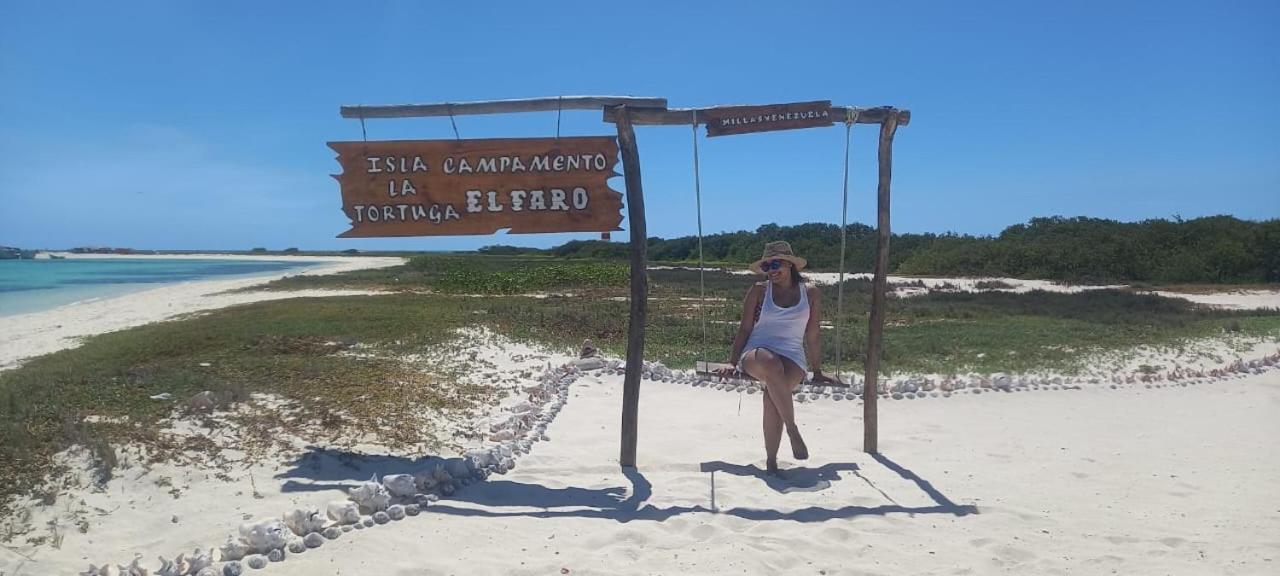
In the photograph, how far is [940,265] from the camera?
42.7 m

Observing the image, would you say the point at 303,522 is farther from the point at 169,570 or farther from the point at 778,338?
the point at 778,338

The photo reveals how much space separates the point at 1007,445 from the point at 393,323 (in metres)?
10.4

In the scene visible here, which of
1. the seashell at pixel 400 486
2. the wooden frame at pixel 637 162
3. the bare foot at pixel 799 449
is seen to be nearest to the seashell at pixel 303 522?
the seashell at pixel 400 486

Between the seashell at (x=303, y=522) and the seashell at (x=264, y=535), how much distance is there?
123 mm

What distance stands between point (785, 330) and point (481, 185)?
93.9 inches

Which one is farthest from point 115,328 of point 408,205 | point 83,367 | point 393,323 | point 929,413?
point 929,413

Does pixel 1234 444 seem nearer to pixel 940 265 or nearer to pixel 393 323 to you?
pixel 393 323

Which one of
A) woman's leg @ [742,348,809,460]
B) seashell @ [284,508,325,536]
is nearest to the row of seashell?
seashell @ [284,508,325,536]

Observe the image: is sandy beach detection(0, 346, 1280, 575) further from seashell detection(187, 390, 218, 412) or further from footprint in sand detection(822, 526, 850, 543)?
seashell detection(187, 390, 218, 412)

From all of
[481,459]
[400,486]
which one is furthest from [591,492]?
[400,486]

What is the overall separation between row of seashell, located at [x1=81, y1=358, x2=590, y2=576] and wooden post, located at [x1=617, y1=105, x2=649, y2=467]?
82 centimetres

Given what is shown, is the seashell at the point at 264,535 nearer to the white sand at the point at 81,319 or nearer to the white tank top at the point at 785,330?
the white tank top at the point at 785,330

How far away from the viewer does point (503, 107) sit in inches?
223

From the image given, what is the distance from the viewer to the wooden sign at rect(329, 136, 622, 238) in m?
5.70
